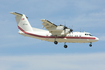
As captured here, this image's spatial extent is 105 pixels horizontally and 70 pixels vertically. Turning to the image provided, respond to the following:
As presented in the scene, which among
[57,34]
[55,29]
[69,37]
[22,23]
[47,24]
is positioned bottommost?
[69,37]

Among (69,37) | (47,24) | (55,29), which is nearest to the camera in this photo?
(47,24)

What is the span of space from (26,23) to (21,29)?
1.64m

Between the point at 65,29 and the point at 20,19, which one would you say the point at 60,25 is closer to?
the point at 65,29

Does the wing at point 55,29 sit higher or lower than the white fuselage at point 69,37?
higher

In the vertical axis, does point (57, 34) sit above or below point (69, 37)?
above

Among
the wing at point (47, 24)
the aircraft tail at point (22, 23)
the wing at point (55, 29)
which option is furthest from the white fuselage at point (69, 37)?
the wing at point (47, 24)

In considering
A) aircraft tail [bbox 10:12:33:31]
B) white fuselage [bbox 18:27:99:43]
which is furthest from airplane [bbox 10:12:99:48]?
aircraft tail [bbox 10:12:33:31]

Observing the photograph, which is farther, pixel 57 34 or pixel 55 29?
pixel 57 34

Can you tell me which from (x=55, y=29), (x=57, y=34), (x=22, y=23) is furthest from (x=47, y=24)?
(x=22, y=23)

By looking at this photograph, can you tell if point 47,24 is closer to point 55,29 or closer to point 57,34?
point 55,29

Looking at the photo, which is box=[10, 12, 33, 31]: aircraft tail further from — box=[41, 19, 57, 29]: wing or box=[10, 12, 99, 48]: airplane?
box=[41, 19, 57, 29]: wing

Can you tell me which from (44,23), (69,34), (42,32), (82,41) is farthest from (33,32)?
(82,41)

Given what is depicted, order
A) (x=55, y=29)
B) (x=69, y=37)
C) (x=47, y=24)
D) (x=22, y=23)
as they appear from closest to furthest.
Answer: (x=47, y=24)
(x=55, y=29)
(x=69, y=37)
(x=22, y=23)

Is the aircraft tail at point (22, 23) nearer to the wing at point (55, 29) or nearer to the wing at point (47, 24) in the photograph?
the wing at point (47, 24)
